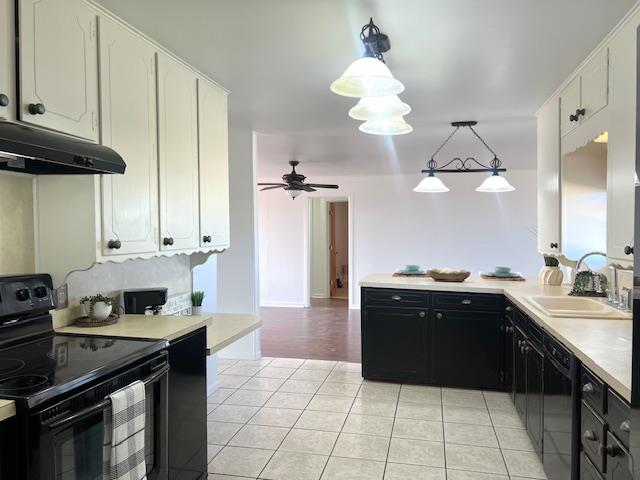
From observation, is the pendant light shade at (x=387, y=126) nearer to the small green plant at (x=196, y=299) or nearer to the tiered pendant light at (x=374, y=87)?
the tiered pendant light at (x=374, y=87)

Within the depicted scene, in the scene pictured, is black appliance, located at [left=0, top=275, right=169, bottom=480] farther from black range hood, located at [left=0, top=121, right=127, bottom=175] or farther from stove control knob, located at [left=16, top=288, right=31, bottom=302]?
black range hood, located at [left=0, top=121, right=127, bottom=175]

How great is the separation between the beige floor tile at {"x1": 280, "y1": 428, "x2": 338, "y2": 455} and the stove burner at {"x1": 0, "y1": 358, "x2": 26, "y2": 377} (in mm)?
1654

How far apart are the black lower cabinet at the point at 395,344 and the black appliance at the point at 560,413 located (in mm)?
1490

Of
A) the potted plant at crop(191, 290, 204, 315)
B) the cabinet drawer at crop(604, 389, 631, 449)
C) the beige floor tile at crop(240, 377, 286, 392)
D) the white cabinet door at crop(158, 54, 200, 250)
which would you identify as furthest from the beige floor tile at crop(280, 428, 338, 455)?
the cabinet drawer at crop(604, 389, 631, 449)

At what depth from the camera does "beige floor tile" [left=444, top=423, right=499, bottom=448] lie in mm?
2801

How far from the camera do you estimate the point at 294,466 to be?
2.52 metres

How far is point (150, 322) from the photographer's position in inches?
85.8

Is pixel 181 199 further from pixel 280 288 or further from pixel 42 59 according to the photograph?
pixel 280 288

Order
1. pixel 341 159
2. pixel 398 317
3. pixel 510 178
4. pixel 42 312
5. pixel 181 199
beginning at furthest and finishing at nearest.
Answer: pixel 510 178 < pixel 341 159 < pixel 398 317 < pixel 181 199 < pixel 42 312

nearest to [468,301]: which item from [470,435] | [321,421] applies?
[470,435]

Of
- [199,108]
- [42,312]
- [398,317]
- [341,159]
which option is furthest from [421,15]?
[341,159]

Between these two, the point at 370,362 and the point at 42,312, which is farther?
the point at 370,362

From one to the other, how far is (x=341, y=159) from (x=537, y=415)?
4140 mm

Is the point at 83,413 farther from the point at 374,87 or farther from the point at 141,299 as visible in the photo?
the point at 374,87
